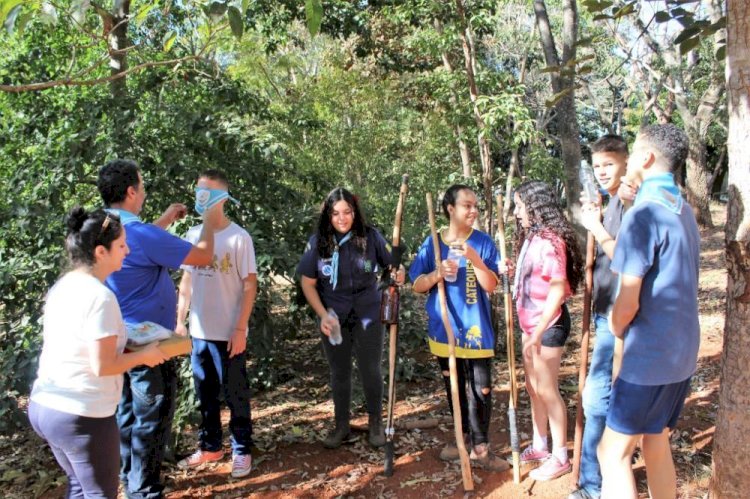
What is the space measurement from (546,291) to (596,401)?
661 millimetres

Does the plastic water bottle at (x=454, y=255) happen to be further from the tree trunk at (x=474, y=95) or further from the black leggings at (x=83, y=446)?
the tree trunk at (x=474, y=95)

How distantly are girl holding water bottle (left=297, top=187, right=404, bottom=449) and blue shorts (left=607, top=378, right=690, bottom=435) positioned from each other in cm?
167

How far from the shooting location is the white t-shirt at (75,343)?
8.16 ft

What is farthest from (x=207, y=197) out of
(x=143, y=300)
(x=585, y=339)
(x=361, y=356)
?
(x=585, y=339)

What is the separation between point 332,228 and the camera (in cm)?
409

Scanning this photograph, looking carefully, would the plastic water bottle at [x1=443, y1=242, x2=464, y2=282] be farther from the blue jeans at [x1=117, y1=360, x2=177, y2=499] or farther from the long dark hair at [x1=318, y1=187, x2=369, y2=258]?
the blue jeans at [x1=117, y1=360, x2=177, y2=499]

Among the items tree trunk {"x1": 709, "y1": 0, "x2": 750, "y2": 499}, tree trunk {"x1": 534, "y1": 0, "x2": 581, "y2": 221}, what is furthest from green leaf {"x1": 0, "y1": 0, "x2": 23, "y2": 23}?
tree trunk {"x1": 534, "y1": 0, "x2": 581, "y2": 221}

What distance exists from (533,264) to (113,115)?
3636mm

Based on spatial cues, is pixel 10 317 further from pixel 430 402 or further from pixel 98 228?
pixel 430 402

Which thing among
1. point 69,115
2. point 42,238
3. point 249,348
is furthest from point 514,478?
point 69,115

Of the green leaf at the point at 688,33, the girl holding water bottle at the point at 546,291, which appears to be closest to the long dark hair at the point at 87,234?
the girl holding water bottle at the point at 546,291

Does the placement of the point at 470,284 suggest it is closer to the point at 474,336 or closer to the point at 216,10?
the point at 474,336

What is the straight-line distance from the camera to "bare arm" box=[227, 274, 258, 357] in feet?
12.5

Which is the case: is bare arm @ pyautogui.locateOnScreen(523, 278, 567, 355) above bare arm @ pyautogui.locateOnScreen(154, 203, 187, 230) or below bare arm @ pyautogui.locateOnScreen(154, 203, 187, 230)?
below
